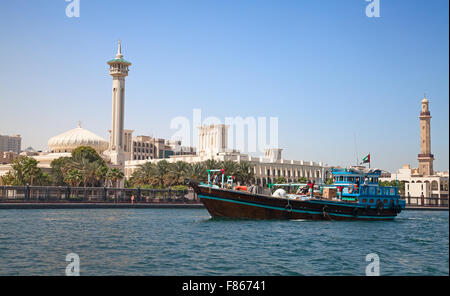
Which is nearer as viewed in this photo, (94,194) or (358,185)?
(358,185)

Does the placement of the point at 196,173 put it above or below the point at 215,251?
above

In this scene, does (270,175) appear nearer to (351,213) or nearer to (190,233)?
(351,213)

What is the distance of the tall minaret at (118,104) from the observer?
123 meters

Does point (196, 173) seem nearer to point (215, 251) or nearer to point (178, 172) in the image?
point (178, 172)

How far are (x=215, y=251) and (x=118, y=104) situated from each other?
99305 mm

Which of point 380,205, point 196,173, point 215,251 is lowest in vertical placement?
point 215,251

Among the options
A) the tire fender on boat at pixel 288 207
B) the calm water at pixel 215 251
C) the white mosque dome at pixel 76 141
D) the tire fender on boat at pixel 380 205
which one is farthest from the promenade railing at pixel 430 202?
the calm water at pixel 215 251

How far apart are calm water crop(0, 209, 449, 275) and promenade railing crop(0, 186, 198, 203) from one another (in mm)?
44921

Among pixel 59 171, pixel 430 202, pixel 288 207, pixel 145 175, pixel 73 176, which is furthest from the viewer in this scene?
pixel 430 202

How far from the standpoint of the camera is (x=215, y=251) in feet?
92.5

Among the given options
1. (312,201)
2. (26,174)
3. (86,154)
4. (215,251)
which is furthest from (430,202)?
(215,251)

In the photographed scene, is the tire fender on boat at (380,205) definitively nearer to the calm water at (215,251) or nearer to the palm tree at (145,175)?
the calm water at (215,251)

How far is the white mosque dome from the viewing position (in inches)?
5128

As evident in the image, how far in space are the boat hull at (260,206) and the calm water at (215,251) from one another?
9474 mm
